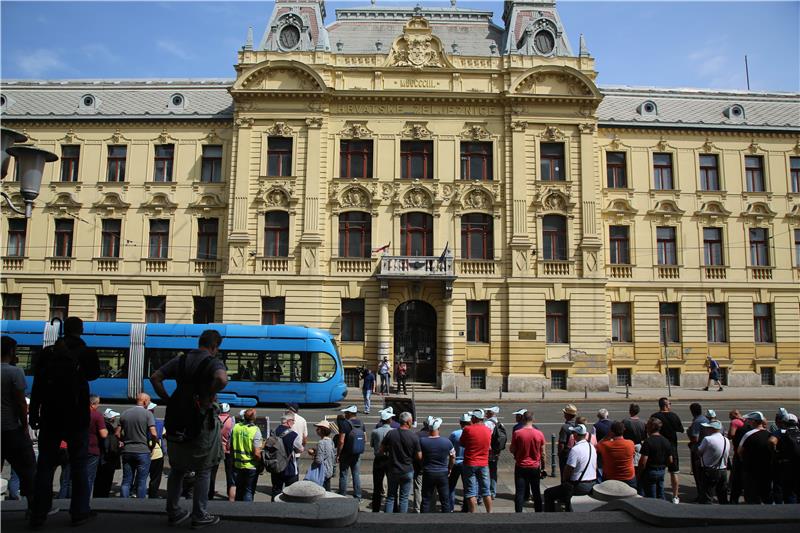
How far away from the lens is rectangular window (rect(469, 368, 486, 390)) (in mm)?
33000

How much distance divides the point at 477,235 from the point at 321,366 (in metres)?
13.8

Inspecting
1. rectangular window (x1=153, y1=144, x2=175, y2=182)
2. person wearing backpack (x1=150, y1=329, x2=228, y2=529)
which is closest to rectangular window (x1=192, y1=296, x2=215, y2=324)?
rectangular window (x1=153, y1=144, x2=175, y2=182)

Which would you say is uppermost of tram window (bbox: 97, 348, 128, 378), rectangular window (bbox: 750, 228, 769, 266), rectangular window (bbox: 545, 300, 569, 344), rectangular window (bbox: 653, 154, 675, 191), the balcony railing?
rectangular window (bbox: 653, 154, 675, 191)

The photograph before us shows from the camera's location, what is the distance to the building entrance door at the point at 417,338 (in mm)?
33562

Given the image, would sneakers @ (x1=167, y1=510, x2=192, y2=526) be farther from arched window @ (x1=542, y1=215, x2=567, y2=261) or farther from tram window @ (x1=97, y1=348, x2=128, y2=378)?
arched window @ (x1=542, y1=215, x2=567, y2=261)

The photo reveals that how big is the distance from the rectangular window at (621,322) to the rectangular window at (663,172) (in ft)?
25.4

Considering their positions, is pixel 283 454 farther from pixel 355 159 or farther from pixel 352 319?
pixel 355 159

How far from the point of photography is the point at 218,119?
117ft

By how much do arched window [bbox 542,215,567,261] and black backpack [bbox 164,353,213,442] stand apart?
3034 cm

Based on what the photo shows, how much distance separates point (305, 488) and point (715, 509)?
15.4 feet

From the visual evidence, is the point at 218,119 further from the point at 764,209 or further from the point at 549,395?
the point at 764,209

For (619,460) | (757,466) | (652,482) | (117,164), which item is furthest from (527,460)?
(117,164)

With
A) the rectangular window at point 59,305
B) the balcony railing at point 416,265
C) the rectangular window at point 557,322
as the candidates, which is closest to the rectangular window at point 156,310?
the rectangular window at point 59,305

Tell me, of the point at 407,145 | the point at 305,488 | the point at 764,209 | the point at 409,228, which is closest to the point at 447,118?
the point at 407,145
